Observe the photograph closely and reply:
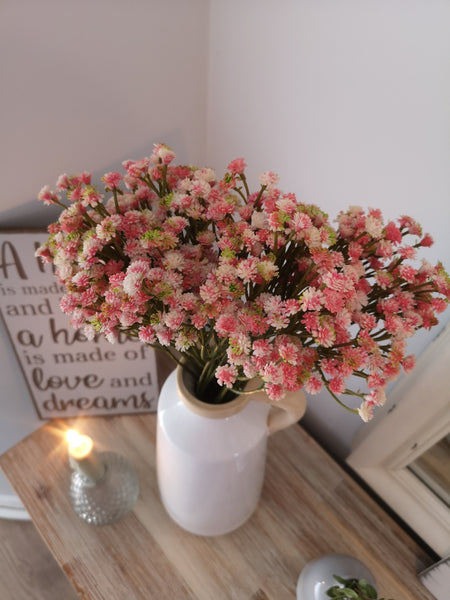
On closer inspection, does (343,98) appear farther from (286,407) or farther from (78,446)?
(78,446)

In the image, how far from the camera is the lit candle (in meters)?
0.74

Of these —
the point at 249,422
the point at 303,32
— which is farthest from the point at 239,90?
the point at 249,422

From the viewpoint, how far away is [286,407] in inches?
25.4

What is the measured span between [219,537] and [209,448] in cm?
31

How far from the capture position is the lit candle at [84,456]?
74 centimetres

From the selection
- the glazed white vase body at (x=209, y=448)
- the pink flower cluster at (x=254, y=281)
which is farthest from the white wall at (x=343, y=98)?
the glazed white vase body at (x=209, y=448)

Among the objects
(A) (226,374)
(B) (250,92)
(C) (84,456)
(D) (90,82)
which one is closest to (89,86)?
(D) (90,82)

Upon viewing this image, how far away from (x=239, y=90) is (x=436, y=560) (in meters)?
0.97

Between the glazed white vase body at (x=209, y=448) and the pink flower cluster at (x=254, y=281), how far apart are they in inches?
6.4

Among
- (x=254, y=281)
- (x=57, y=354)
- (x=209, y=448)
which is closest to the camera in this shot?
(x=254, y=281)

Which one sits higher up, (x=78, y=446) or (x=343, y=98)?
(x=343, y=98)

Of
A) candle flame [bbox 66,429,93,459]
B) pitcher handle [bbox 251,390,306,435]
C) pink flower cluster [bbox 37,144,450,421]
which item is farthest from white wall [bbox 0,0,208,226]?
pitcher handle [bbox 251,390,306,435]

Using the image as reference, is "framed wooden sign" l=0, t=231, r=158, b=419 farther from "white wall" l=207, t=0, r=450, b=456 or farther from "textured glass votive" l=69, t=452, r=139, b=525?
"white wall" l=207, t=0, r=450, b=456

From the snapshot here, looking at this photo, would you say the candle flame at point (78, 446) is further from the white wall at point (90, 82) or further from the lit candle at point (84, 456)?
the white wall at point (90, 82)
